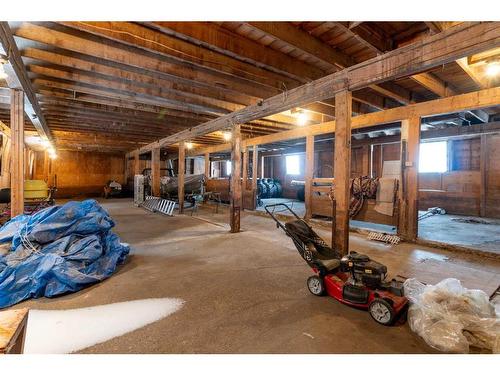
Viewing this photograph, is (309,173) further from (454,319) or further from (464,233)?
(454,319)

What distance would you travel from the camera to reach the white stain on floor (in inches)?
63.4

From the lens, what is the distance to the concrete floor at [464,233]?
4.05 meters

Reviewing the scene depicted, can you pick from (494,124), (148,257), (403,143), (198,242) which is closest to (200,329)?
(148,257)

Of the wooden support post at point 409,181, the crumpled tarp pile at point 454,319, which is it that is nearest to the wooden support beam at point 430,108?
the wooden support post at point 409,181

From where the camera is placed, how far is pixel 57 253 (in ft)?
8.34

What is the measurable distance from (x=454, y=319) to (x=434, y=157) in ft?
28.2

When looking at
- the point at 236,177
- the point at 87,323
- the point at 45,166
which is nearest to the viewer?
the point at 87,323

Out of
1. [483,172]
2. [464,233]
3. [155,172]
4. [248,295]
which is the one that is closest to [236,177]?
[248,295]

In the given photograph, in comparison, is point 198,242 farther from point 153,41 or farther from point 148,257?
point 153,41

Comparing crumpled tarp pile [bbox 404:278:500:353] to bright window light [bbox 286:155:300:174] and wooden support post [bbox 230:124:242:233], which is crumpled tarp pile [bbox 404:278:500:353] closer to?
wooden support post [bbox 230:124:242:233]

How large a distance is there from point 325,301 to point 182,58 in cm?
320

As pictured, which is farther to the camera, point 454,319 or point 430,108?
point 430,108

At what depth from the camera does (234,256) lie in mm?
3512

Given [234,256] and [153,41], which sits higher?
[153,41]
